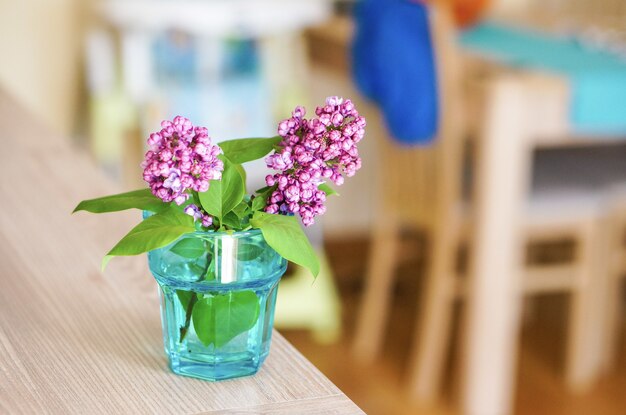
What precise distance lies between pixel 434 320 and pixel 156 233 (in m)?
1.80

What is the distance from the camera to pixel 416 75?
2246 millimetres

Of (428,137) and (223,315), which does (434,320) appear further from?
(223,315)

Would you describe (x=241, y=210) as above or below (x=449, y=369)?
above

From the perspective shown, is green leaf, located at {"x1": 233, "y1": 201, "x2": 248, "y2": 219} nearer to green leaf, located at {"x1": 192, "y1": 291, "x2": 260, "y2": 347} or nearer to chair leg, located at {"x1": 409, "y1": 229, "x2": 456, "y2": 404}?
green leaf, located at {"x1": 192, "y1": 291, "x2": 260, "y2": 347}

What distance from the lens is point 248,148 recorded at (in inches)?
29.0

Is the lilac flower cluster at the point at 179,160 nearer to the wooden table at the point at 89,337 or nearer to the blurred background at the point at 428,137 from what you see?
the wooden table at the point at 89,337

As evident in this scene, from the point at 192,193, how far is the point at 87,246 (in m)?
0.30

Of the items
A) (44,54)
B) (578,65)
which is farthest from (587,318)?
(44,54)

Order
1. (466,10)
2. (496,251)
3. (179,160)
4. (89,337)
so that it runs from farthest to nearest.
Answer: (466,10) → (496,251) → (89,337) → (179,160)

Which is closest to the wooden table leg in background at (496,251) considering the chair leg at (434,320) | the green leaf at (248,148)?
the chair leg at (434,320)

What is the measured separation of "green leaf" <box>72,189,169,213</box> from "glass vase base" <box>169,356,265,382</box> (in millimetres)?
109

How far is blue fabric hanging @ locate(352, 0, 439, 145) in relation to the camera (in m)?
2.24

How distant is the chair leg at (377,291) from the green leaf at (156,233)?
1.97 m

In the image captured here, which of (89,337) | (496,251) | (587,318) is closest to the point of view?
(89,337)
